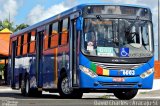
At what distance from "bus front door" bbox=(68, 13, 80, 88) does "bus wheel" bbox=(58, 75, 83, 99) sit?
2.03ft

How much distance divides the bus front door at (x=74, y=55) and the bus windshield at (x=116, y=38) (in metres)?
0.44

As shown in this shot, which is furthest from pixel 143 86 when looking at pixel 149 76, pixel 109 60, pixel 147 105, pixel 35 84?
pixel 35 84

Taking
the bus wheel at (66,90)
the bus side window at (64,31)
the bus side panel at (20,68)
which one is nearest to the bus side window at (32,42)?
the bus side panel at (20,68)

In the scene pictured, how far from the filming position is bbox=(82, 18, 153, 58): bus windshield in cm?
1884

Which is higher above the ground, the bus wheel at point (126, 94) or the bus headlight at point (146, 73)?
the bus headlight at point (146, 73)

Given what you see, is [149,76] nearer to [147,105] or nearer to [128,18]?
[128,18]

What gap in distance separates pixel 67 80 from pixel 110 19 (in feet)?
8.88

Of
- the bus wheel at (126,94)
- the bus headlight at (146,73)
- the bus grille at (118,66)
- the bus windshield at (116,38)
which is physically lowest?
the bus wheel at (126,94)

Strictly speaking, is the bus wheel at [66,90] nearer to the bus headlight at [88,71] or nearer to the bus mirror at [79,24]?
the bus headlight at [88,71]

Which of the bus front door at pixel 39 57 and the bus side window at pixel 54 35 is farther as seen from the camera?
the bus front door at pixel 39 57

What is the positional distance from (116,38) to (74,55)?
1600 millimetres

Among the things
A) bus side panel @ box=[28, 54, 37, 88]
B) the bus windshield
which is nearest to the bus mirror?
the bus windshield

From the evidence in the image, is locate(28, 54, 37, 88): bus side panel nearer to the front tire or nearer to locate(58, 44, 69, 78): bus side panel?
the front tire

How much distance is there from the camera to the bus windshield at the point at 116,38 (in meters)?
18.8
